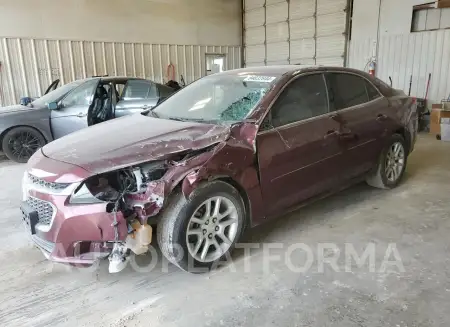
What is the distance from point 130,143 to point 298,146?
48.8 inches

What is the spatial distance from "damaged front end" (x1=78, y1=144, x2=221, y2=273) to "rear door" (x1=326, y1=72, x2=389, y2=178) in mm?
1513

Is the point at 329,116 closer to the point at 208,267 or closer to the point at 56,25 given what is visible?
the point at 208,267

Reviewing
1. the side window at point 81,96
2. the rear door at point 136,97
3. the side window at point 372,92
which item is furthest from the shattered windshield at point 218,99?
the side window at point 81,96

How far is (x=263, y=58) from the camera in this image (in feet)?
41.0

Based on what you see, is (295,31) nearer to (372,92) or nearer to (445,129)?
(445,129)

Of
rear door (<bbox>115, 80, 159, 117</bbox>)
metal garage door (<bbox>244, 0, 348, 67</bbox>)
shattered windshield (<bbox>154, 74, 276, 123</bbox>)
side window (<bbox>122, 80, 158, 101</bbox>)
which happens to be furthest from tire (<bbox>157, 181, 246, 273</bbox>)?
metal garage door (<bbox>244, 0, 348, 67</bbox>)

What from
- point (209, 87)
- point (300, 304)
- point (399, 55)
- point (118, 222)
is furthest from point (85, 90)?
point (399, 55)

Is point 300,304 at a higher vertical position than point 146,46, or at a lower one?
lower

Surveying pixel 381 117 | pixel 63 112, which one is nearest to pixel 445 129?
pixel 381 117

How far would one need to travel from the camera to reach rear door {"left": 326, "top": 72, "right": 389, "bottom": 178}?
123 inches

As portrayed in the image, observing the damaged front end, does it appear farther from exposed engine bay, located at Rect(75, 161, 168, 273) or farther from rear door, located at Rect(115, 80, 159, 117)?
rear door, located at Rect(115, 80, 159, 117)

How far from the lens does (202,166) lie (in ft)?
7.16

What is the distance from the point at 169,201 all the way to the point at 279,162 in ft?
2.85

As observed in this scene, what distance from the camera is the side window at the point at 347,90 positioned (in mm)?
3137
